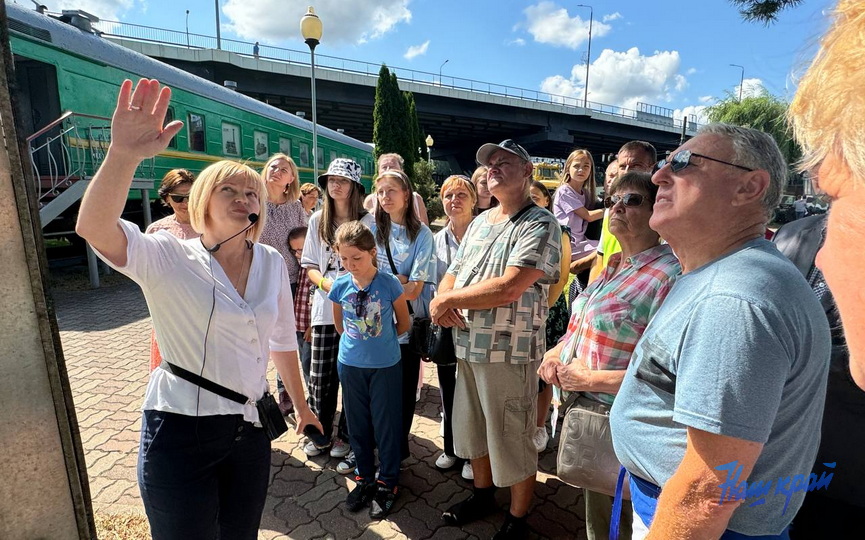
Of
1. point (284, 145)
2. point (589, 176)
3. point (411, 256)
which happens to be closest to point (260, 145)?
point (284, 145)

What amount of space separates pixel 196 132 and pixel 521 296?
10168 millimetres

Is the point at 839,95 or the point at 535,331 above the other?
the point at 839,95

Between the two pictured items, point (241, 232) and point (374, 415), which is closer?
point (241, 232)

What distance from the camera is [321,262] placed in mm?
3314

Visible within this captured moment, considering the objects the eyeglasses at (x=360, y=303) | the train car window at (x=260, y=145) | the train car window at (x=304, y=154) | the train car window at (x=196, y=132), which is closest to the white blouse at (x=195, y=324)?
the eyeglasses at (x=360, y=303)

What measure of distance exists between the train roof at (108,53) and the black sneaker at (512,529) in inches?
361

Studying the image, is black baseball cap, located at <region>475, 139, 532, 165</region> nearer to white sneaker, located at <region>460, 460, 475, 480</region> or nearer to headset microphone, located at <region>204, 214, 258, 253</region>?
headset microphone, located at <region>204, 214, 258, 253</region>

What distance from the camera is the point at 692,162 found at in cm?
127

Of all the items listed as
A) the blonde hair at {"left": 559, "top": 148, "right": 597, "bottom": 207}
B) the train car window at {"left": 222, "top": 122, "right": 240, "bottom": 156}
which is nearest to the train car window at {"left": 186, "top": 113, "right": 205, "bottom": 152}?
the train car window at {"left": 222, "top": 122, "right": 240, "bottom": 156}

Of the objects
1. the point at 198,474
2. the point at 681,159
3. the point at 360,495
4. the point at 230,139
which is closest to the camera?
the point at 681,159

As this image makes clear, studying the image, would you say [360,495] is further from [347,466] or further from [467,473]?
[467,473]

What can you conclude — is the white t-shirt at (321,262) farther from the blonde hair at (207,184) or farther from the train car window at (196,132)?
the train car window at (196,132)

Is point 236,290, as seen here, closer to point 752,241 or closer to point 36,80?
point 752,241

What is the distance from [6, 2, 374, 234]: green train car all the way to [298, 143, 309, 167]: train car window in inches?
114
